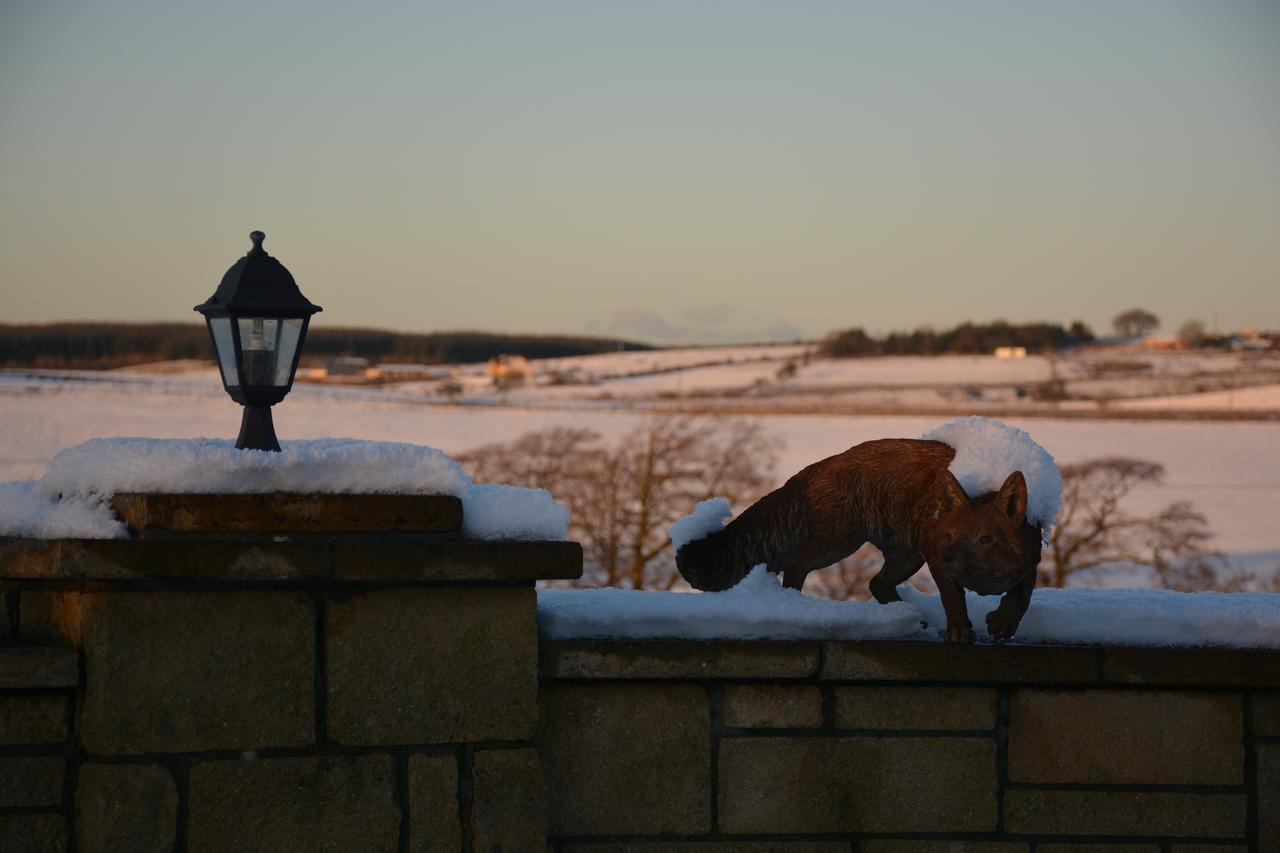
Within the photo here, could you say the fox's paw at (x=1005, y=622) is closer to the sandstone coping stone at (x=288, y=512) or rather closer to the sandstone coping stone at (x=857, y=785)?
the sandstone coping stone at (x=857, y=785)

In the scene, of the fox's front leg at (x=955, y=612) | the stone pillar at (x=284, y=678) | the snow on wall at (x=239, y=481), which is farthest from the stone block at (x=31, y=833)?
the fox's front leg at (x=955, y=612)

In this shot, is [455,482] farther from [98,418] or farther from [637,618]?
[98,418]

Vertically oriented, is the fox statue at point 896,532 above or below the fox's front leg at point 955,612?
above

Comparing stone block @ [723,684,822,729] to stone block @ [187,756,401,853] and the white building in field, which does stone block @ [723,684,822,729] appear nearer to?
stone block @ [187,756,401,853]

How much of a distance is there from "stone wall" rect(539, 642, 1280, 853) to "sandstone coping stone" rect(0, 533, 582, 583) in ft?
1.09

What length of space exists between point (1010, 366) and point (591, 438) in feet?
83.8

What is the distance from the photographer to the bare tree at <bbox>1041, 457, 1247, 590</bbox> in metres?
30.3

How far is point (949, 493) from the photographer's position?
4121 mm

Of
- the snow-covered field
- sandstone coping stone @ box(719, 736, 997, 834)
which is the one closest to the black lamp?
sandstone coping stone @ box(719, 736, 997, 834)

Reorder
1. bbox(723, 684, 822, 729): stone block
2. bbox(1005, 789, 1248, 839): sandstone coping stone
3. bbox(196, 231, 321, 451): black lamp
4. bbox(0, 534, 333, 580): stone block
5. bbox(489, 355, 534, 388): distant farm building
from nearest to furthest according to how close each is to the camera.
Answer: bbox(0, 534, 333, 580): stone block < bbox(723, 684, 822, 729): stone block < bbox(1005, 789, 1248, 839): sandstone coping stone < bbox(196, 231, 321, 451): black lamp < bbox(489, 355, 534, 388): distant farm building

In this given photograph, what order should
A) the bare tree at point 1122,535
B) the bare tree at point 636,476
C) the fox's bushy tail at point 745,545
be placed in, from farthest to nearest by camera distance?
the bare tree at point 1122,535 → the bare tree at point 636,476 → the fox's bushy tail at point 745,545

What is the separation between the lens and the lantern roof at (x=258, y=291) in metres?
4.36

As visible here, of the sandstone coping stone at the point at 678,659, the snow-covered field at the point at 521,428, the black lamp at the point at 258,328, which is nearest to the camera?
the sandstone coping stone at the point at 678,659

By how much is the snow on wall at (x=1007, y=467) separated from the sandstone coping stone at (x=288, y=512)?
4.98 ft
